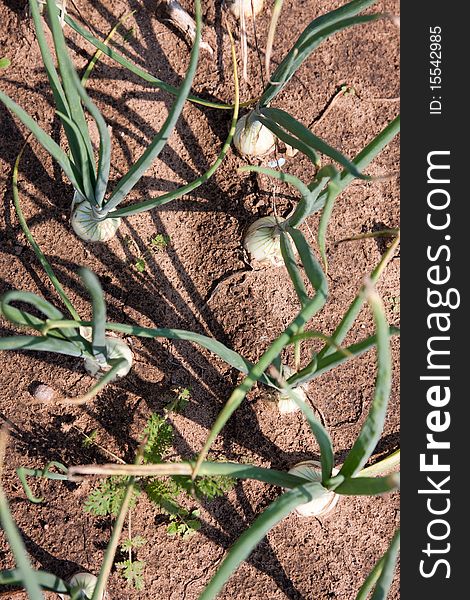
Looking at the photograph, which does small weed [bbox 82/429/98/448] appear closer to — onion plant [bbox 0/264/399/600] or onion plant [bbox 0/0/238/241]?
onion plant [bbox 0/264/399/600]

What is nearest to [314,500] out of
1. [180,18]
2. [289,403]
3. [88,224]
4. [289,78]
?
[289,403]

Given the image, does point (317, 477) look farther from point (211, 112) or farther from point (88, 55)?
point (88, 55)

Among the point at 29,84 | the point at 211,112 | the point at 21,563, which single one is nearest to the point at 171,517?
the point at 21,563

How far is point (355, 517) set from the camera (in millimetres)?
1611

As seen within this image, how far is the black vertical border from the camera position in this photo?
1.48 meters

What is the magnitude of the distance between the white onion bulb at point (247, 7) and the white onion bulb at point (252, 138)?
0.33 meters

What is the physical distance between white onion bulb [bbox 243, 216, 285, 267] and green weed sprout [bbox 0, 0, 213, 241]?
0.38m

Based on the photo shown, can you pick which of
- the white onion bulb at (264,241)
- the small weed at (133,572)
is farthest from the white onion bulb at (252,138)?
the small weed at (133,572)

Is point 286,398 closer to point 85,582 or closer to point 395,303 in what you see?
point 395,303

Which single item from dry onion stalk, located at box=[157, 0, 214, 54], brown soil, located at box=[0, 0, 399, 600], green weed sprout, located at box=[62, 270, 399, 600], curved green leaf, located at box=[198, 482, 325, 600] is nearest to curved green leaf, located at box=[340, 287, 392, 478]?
green weed sprout, located at box=[62, 270, 399, 600]

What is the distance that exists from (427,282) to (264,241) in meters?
0.45

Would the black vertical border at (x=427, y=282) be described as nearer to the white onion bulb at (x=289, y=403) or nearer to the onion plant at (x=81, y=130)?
the white onion bulb at (x=289, y=403)

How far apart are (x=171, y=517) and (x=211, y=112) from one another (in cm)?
111

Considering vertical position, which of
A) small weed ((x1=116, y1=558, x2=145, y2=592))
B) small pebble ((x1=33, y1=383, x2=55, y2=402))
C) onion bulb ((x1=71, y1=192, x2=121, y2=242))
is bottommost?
small weed ((x1=116, y1=558, x2=145, y2=592))
